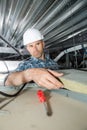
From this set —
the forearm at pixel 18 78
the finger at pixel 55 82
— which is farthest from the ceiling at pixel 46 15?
the finger at pixel 55 82

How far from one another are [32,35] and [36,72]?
105 cm

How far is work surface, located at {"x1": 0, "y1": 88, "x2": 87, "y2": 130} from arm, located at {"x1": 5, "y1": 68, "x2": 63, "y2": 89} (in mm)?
55

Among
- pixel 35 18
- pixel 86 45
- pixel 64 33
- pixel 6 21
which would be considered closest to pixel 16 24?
pixel 6 21

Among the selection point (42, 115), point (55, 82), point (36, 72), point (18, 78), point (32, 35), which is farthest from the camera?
point (32, 35)

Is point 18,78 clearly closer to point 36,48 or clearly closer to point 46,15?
point 46,15

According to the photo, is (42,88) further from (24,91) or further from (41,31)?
(41,31)

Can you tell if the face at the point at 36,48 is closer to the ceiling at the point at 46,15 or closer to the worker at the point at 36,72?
the worker at the point at 36,72

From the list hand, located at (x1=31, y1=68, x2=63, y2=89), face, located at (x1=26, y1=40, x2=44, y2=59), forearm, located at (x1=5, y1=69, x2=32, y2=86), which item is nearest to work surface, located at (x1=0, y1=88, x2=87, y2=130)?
hand, located at (x1=31, y1=68, x2=63, y2=89)

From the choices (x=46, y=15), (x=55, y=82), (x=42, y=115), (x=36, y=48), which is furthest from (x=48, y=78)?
(x=36, y=48)

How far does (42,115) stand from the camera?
51 centimetres

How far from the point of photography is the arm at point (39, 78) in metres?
0.65

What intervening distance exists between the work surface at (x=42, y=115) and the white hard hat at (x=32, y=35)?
1.11 metres

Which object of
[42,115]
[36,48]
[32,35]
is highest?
[32,35]

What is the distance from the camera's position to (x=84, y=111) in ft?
1.72
